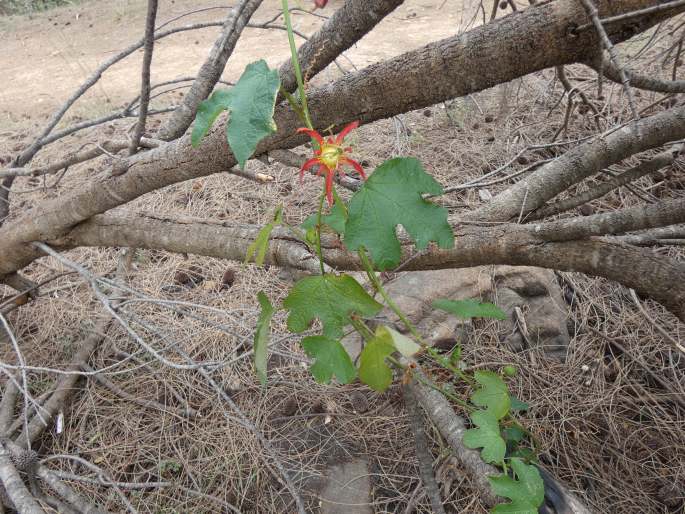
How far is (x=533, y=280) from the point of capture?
197 cm

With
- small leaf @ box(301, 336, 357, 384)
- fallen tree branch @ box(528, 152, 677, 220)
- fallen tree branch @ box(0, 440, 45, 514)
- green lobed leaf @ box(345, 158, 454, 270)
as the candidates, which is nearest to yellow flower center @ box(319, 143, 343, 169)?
green lobed leaf @ box(345, 158, 454, 270)

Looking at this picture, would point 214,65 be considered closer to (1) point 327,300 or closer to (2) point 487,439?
(1) point 327,300

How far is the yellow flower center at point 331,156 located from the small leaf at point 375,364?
12.8 inches

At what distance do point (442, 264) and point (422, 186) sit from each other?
1.40ft

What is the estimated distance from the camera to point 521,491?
945mm

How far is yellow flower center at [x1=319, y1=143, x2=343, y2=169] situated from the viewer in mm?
750

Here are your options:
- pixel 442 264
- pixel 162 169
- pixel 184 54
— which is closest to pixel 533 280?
pixel 442 264

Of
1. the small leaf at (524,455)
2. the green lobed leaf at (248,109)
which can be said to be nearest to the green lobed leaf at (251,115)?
the green lobed leaf at (248,109)

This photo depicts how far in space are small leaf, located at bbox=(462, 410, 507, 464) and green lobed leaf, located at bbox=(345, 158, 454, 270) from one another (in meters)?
0.46

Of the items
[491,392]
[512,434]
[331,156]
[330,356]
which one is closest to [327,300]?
[330,356]

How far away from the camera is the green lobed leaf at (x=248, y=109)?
0.74 meters

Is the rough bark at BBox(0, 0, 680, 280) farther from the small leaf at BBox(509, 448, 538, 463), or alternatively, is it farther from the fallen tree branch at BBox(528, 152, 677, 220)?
the small leaf at BBox(509, 448, 538, 463)

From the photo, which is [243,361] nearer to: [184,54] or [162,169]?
[162,169]

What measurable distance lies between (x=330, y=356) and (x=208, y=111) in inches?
20.5
